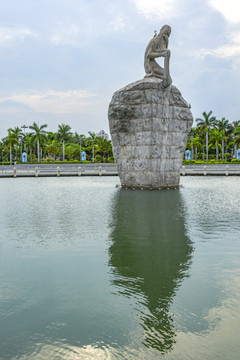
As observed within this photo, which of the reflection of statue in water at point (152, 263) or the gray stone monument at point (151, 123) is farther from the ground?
the gray stone monument at point (151, 123)

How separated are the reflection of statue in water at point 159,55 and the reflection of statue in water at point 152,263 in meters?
11.2

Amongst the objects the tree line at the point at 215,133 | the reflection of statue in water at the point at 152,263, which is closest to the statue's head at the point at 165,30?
the reflection of statue in water at the point at 152,263

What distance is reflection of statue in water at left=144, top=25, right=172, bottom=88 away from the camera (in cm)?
2267

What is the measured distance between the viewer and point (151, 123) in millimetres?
22844

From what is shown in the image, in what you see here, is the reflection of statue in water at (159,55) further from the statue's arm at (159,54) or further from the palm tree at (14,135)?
the palm tree at (14,135)

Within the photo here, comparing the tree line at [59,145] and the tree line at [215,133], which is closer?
the tree line at [215,133]

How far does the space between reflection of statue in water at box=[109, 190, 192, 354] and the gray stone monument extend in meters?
8.92

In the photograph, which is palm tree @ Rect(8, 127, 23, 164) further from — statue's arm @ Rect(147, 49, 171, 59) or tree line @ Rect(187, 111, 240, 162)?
statue's arm @ Rect(147, 49, 171, 59)

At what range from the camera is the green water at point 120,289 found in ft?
14.6

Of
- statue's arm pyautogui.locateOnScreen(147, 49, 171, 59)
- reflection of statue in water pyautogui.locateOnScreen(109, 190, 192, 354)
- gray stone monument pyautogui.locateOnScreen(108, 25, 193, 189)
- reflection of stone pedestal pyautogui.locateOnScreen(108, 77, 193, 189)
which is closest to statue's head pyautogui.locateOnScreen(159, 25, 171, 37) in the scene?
gray stone monument pyautogui.locateOnScreen(108, 25, 193, 189)

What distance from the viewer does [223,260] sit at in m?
7.82

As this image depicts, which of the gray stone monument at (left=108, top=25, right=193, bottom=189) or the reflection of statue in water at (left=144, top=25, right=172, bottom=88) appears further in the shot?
the gray stone monument at (left=108, top=25, right=193, bottom=189)

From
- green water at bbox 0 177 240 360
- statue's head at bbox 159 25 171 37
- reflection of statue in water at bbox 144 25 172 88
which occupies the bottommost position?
green water at bbox 0 177 240 360

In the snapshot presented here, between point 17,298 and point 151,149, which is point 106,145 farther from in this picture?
point 17,298
